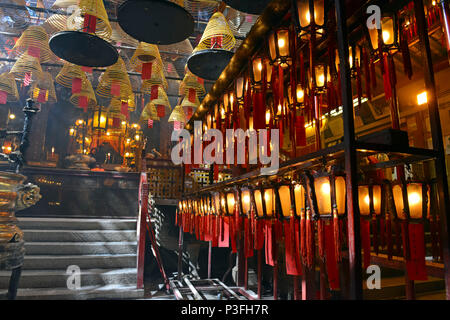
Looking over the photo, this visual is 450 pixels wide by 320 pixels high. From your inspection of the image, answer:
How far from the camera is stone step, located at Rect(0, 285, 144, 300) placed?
5.23 m

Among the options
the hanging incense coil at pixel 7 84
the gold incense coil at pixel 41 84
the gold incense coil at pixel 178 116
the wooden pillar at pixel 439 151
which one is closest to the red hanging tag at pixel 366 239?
the wooden pillar at pixel 439 151

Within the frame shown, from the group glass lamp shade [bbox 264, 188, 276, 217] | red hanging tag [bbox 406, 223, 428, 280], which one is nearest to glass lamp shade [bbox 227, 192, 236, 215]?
glass lamp shade [bbox 264, 188, 276, 217]

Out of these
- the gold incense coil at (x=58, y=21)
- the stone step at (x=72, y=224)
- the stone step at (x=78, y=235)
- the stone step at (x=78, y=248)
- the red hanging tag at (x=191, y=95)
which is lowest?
the stone step at (x=78, y=248)

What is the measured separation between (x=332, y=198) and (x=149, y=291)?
6.06 meters

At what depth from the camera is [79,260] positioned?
6.20 m

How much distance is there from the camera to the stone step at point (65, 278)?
5496 millimetres

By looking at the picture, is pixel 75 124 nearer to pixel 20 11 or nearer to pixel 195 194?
pixel 20 11

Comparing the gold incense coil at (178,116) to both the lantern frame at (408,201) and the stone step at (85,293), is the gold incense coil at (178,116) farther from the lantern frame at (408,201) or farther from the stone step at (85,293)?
the lantern frame at (408,201)

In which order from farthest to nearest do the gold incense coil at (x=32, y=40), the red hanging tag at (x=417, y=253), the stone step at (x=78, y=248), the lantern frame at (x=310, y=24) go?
the stone step at (x=78, y=248) → the gold incense coil at (x=32, y=40) → the lantern frame at (x=310, y=24) → the red hanging tag at (x=417, y=253)

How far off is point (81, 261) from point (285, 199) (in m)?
5.69

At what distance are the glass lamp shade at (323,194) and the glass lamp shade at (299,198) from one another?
25cm

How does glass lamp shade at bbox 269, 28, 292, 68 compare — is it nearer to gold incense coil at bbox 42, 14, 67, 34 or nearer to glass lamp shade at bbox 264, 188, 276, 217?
glass lamp shade at bbox 264, 188, 276, 217

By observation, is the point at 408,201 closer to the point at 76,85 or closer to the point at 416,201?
the point at 416,201

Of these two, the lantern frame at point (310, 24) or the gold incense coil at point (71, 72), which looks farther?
the gold incense coil at point (71, 72)
